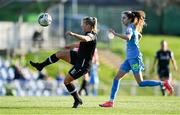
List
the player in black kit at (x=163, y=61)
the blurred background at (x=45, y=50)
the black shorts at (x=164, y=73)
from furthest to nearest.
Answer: the blurred background at (x=45, y=50) → the black shorts at (x=164, y=73) → the player in black kit at (x=163, y=61)

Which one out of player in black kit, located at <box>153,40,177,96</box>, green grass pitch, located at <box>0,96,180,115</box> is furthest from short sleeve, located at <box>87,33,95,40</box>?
player in black kit, located at <box>153,40,177,96</box>

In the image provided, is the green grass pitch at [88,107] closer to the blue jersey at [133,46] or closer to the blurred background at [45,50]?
the blue jersey at [133,46]

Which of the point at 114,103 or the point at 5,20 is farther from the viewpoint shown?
the point at 5,20

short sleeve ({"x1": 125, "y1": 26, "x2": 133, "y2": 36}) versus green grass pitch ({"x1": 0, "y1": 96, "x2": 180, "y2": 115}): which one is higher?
short sleeve ({"x1": 125, "y1": 26, "x2": 133, "y2": 36})

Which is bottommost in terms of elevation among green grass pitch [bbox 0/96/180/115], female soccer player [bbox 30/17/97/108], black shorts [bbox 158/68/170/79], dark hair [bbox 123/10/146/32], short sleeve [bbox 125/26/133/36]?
black shorts [bbox 158/68/170/79]

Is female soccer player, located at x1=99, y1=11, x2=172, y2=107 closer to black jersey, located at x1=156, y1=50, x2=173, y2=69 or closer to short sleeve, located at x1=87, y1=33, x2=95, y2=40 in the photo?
short sleeve, located at x1=87, y1=33, x2=95, y2=40

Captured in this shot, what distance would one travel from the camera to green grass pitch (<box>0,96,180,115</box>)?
1823cm

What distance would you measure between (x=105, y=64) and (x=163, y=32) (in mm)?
22508

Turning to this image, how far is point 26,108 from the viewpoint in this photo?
62.8 ft

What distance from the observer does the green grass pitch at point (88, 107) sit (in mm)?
18234

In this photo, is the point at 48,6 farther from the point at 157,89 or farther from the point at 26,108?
the point at 26,108

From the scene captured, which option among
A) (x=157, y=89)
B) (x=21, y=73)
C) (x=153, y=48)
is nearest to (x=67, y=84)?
(x=21, y=73)

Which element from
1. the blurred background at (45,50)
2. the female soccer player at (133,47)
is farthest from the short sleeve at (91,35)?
the blurred background at (45,50)

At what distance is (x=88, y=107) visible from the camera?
1956 cm
